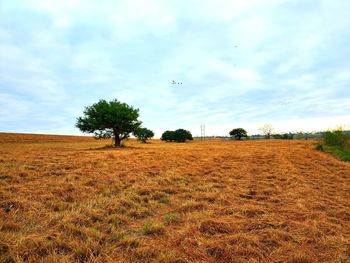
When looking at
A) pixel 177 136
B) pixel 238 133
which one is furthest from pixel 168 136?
pixel 238 133

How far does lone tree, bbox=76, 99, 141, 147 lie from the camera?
33.9m

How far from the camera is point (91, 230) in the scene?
5039 millimetres

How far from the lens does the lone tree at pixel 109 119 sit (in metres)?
33.9

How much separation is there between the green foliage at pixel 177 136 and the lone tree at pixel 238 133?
65.2ft

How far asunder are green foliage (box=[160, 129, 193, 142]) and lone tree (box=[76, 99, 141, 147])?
58.1 metres

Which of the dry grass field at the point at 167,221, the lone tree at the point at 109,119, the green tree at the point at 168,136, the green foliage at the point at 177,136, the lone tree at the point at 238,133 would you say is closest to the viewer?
the dry grass field at the point at 167,221

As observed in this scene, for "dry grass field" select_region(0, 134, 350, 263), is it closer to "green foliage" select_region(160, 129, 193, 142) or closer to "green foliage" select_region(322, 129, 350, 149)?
"green foliage" select_region(322, 129, 350, 149)

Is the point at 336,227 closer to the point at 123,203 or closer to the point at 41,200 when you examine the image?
the point at 123,203

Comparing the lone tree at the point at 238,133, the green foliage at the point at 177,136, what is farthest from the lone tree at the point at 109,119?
the lone tree at the point at 238,133

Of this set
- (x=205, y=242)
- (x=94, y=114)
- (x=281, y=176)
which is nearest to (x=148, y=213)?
(x=205, y=242)

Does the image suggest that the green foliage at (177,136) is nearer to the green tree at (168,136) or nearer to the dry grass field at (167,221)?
the green tree at (168,136)

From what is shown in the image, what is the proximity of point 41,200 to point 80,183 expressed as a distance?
2.20 meters

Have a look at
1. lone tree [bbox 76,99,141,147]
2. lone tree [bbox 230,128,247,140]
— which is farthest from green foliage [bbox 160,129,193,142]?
lone tree [bbox 76,99,141,147]

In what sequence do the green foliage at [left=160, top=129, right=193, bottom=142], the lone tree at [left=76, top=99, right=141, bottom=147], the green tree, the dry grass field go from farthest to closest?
the green tree < the green foliage at [left=160, top=129, right=193, bottom=142] < the lone tree at [left=76, top=99, right=141, bottom=147] < the dry grass field
